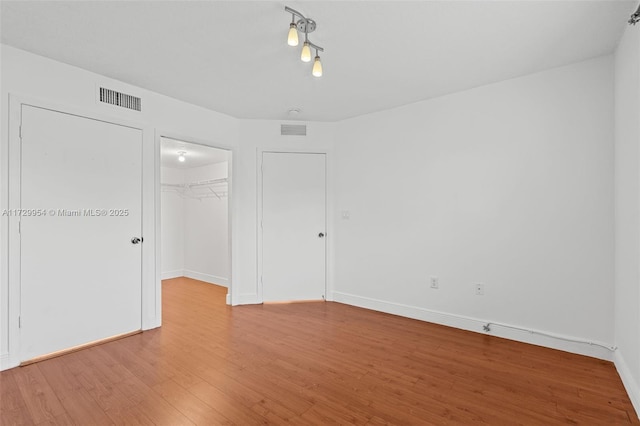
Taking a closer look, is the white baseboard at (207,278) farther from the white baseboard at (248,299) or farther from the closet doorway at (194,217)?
the white baseboard at (248,299)

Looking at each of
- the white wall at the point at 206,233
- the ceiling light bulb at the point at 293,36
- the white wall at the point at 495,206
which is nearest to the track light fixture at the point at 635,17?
the white wall at the point at 495,206

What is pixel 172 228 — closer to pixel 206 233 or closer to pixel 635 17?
pixel 206 233

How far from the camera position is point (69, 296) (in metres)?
2.71

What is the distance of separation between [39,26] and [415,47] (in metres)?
2.75

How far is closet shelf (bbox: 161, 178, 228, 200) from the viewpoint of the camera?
5652 millimetres

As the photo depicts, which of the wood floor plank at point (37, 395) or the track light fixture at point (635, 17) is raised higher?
the track light fixture at point (635, 17)

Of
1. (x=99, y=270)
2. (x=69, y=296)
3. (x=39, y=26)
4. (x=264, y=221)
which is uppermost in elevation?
(x=39, y=26)

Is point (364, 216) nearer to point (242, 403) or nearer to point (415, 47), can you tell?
point (415, 47)

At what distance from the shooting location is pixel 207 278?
5742 millimetres

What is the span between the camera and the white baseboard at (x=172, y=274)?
601cm

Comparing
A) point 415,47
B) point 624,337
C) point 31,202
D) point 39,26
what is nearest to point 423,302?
point 624,337

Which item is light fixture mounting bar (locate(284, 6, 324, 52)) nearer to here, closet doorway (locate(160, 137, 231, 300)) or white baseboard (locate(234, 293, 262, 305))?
white baseboard (locate(234, 293, 262, 305))

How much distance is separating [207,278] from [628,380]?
5.61m

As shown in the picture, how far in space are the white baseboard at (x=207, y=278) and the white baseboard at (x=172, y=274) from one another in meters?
0.07
